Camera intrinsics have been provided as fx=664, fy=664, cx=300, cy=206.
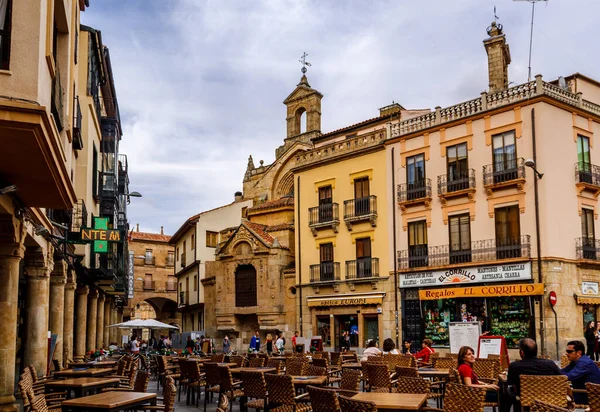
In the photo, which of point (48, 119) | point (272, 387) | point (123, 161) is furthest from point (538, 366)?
point (123, 161)

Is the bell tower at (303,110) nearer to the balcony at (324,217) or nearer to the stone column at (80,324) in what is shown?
the balcony at (324,217)

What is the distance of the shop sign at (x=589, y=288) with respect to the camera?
26016mm

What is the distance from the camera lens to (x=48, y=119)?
7.53 m

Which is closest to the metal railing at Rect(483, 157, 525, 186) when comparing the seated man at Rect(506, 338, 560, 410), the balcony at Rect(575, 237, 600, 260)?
the balcony at Rect(575, 237, 600, 260)

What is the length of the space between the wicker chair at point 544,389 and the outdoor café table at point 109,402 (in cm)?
503

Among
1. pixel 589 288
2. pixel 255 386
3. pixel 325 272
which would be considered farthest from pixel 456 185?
pixel 255 386

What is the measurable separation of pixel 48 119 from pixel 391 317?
79.6ft

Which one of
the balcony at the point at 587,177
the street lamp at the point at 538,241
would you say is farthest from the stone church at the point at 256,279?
the balcony at the point at 587,177

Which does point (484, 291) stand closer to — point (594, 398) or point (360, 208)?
point (360, 208)

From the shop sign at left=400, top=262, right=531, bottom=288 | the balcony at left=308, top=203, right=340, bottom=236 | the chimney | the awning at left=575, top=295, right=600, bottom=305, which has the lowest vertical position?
the awning at left=575, top=295, right=600, bottom=305

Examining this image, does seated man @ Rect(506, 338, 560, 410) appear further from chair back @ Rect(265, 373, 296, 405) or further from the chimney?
the chimney

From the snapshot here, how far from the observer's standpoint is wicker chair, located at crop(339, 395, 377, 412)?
712cm

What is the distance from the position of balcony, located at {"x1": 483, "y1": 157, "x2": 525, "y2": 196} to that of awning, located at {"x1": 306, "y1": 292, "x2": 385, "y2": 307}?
288 inches

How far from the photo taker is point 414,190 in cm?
2983
